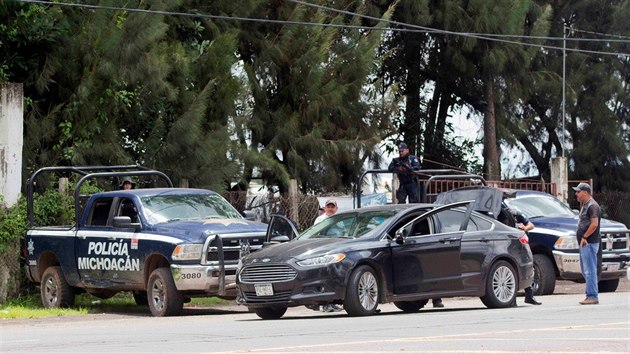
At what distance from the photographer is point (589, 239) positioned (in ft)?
64.3

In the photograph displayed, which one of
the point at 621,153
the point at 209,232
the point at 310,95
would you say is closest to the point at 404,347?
the point at 209,232

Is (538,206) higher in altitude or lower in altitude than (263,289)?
higher

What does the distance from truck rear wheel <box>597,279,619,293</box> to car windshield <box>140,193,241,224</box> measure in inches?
314

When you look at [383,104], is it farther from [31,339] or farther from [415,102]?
[31,339]

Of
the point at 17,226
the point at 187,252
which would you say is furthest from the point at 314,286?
the point at 17,226

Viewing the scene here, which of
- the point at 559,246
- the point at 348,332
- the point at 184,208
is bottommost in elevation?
the point at 348,332

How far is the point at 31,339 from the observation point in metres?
14.6

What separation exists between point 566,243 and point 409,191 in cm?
313

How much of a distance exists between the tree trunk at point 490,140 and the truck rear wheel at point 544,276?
49.3 feet

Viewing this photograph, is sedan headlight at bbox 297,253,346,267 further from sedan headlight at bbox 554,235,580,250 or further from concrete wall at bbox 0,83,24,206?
sedan headlight at bbox 554,235,580,250

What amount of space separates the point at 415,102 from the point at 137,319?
2152 centimetres

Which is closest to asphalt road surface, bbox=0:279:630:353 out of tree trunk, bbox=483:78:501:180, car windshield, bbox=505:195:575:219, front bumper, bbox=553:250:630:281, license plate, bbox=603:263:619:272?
front bumper, bbox=553:250:630:281

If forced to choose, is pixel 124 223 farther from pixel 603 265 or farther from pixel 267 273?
pixel 603 265

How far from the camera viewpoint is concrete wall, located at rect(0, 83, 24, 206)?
22.4m
